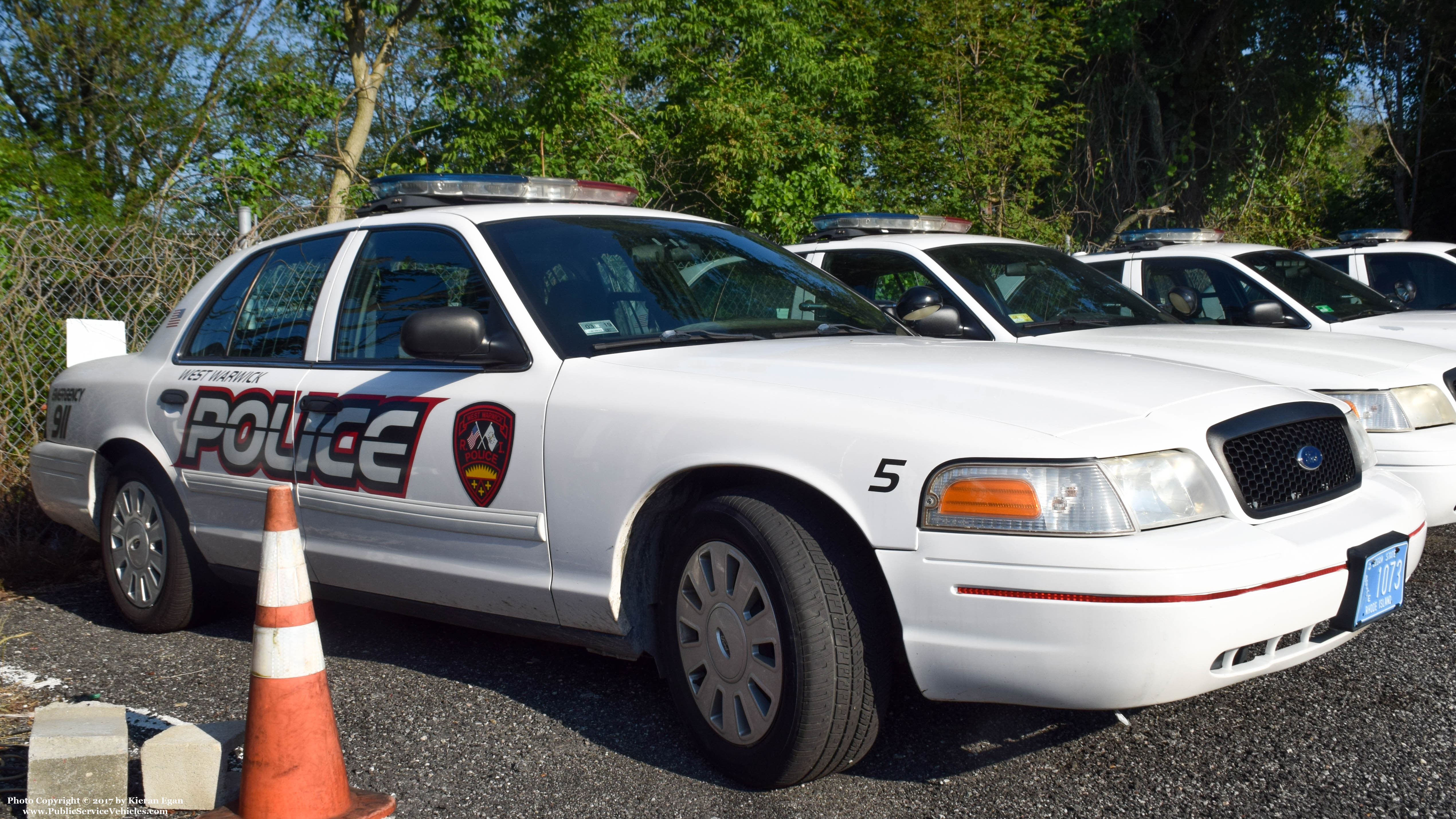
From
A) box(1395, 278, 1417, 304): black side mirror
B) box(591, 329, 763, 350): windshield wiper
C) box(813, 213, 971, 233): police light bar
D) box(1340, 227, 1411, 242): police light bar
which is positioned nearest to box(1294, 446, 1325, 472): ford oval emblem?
box(591, 329, 763, 350): windshield wiper

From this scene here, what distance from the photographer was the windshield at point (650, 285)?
11.5 ft

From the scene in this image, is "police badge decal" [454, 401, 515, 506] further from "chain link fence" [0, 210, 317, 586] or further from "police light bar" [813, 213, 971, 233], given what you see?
"police light bar" [813, 213, 971, 233]

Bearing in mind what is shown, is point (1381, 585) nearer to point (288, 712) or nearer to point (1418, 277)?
point (288, 712)

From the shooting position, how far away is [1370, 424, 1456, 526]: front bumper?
4.67 meters

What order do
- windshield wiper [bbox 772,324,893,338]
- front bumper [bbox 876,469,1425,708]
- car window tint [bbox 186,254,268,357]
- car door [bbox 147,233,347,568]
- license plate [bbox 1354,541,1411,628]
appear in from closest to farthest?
front bumper [bbox 876,469,1425,708] < license plate [bbox 1354,541,1411,628] < windshield wiper [bbox 772,324,893,338] < car door [bbox 147,233,347,568] < car window tint [bbox 186,254,268,357]

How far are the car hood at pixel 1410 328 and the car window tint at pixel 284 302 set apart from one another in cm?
566

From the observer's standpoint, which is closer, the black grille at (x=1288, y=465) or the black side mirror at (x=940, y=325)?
the black grille at (x=1288, y=465)

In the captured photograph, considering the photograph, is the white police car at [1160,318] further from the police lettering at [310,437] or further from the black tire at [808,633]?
the police lettering at [310,437]

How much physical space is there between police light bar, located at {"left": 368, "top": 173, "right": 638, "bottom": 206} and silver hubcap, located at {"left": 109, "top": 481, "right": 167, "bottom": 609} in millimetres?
1517

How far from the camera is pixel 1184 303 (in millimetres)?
7082

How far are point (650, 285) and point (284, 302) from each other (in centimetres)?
150

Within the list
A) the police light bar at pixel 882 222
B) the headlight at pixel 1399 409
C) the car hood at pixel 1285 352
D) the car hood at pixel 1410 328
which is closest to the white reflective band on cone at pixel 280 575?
the car hood at pixel 1285 352

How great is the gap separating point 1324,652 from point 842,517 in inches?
46.8

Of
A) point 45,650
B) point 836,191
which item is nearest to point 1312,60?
point 836,191
